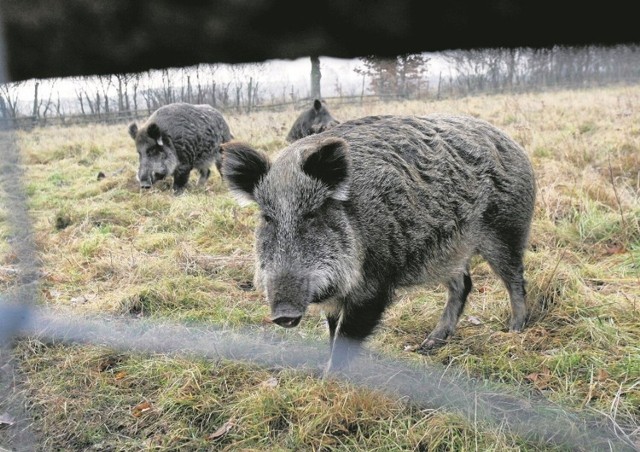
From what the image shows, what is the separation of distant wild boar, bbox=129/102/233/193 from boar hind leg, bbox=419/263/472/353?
682 cm

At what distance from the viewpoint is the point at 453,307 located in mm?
4430

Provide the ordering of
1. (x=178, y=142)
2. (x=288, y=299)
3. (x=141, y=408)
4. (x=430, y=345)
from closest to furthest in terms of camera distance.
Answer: (x=288, y=299) < (x=141, y=408) < (x=430, y=345) < (x=178, y=142)

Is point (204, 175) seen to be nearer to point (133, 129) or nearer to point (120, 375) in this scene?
point (133, 129)

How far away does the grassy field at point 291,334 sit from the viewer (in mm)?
3111

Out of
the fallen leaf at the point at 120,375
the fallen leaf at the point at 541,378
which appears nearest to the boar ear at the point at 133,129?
the fallen leaf at the point at 120,375

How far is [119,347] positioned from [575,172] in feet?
20.5

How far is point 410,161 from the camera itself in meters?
3.78

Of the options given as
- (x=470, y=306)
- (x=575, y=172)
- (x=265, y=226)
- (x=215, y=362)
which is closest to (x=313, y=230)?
(x=265, y=226)

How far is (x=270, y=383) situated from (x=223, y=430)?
46 cm

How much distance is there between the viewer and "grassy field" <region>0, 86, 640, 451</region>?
122 inches

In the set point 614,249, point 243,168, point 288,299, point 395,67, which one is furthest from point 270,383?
point 614,249

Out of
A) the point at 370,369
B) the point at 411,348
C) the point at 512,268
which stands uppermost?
the point at 512,268

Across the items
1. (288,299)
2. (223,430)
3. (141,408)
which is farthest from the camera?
(141,408)

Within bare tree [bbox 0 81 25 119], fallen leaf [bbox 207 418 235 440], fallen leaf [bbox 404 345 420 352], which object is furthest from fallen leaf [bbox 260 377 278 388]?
bare tree [bbox 0 81 25 119]
